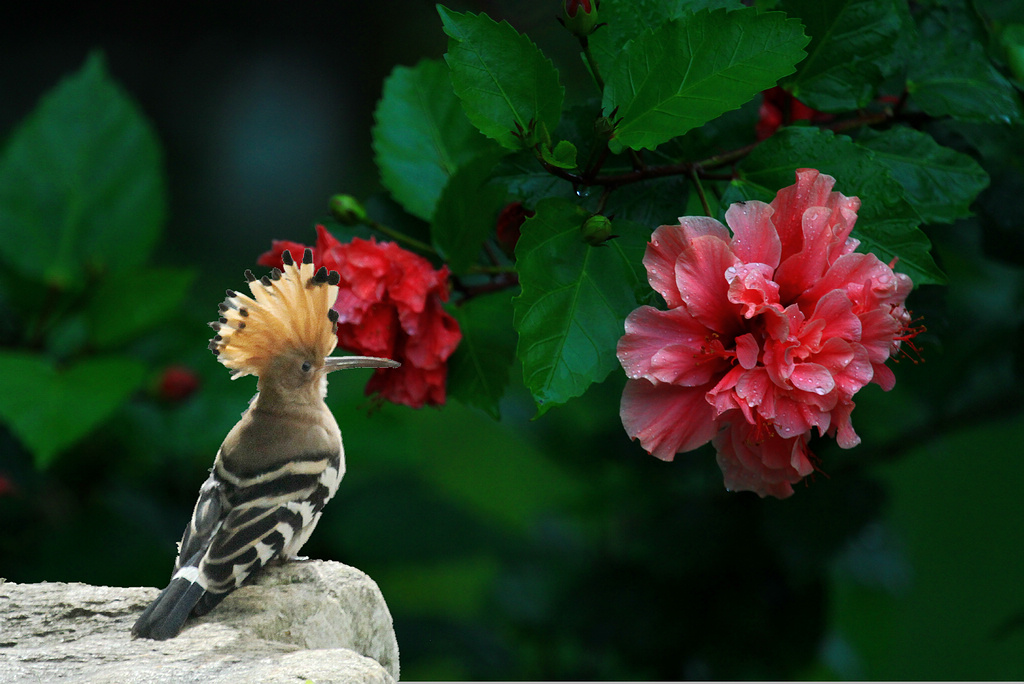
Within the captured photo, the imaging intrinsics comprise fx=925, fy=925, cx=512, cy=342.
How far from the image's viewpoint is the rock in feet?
1.18

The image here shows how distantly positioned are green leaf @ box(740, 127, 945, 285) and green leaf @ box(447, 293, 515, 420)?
136mm

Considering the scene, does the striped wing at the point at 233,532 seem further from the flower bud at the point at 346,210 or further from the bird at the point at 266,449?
the flower bud at the point at 346,210

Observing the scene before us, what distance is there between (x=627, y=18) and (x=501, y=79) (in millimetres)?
66

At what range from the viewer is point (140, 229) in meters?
0.80

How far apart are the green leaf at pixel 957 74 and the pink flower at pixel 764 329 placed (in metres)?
0.13

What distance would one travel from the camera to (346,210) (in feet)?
1.52

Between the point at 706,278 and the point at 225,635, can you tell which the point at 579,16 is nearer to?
the point at 706,278

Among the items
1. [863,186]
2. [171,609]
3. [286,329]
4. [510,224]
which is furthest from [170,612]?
[863,186]

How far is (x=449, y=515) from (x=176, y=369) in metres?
0.38

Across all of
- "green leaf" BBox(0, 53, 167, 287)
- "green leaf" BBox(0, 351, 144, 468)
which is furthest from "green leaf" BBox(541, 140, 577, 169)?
"green leaf" BBox(0, 53, 167, 287)

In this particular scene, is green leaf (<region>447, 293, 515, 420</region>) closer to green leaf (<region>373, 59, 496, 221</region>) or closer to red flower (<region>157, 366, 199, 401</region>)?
green leaf (<region>373, 59, 496, 221</region>)

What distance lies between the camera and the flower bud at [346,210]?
463 millimetres

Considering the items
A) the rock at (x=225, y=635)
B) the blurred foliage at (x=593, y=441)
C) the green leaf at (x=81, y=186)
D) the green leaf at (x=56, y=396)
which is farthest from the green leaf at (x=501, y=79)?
the green leaf at (x=81, y=186)

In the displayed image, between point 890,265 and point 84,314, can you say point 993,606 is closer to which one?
point 890,265
